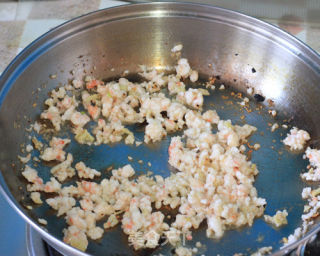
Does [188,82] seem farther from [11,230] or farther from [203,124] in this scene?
[11,230]

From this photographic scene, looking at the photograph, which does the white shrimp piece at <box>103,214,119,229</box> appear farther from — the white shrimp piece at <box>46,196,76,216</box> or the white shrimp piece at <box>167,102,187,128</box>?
the white shrimp piece at <box>167,102,187,128</box>

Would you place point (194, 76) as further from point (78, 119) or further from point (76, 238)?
point (76, 238)

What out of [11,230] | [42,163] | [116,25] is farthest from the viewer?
[116,25]

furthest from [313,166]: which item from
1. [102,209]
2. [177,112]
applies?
[102,209]

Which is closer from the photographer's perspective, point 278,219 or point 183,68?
point 278,219

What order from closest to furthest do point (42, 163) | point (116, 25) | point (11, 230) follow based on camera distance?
point (11, 230) → point (42, 163) → point (116, 25)

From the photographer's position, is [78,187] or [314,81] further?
[314,81]

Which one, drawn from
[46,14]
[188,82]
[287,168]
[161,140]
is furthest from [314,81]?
[46,14]
